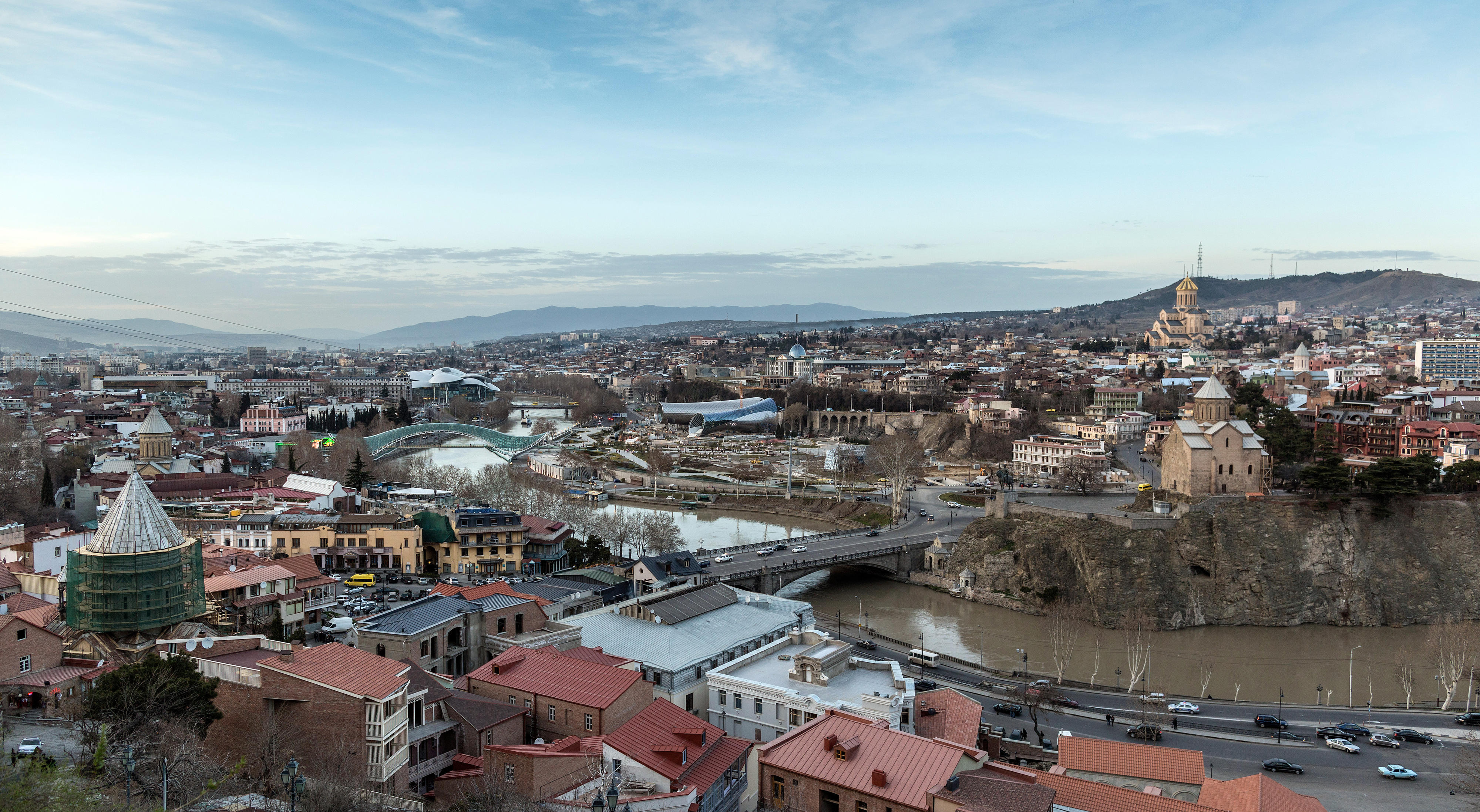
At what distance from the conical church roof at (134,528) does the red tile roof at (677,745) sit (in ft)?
17.7

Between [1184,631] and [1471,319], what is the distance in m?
77.0

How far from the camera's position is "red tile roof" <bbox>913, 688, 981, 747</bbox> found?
30.5 ft

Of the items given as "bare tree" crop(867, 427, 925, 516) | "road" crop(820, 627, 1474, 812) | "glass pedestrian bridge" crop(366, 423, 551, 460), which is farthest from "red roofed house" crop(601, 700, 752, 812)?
"glass pedestrian bridge" crop(366, 423, 551, 460)

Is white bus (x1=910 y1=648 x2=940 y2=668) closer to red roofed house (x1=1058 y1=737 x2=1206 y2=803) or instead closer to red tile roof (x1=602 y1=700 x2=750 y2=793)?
red roofed house (x1=1058 y1=737 x2=1206 y2=803)

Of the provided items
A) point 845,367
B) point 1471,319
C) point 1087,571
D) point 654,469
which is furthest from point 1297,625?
point 1471,319

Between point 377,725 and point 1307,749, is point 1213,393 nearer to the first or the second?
point 1307,749

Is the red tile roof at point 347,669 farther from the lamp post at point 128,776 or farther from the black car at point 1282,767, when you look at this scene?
the black car at point 1282,767

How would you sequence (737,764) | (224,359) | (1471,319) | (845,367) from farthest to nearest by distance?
(224,359) < (1471,319) < (845,367) < (737,764)

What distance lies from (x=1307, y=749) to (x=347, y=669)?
1016 centimetres

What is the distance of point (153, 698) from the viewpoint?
7324mm

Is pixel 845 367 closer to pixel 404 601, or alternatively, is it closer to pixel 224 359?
pixel 404 601

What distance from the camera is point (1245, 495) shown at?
19625 millimetres

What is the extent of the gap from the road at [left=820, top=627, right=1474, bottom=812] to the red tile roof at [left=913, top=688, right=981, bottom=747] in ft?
5.58

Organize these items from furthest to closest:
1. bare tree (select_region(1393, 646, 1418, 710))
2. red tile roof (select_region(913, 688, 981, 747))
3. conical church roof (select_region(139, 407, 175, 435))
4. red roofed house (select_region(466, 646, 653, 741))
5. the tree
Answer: conical church roof (select_region(139, 407, 175, 435)) < bare tree (select_region(1393, 646, 1418, 710)) < red tile roof (select_region(913, 688, 981, 747)) < red roofed house (select_region(466, 646, 653, 741)) < the tree
